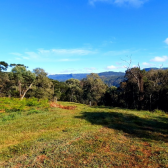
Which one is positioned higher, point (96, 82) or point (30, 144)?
point (96, 82)

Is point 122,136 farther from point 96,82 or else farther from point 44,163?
point 96,82

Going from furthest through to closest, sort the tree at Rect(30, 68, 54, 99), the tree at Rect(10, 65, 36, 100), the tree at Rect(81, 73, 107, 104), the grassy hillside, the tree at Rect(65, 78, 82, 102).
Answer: the tree at Rect(65, 78, 82, 102) → the tree at Rect(81, 73, 107, 104) → the tree at Rect(30, 68, 54, 99) → the tree at Rect(10, 65, 36, 100) → the grassy hillside

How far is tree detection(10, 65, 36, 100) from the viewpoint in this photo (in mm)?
28969

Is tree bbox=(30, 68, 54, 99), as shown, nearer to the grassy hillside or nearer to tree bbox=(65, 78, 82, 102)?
tree bbox=(65, 78, 82, 102)

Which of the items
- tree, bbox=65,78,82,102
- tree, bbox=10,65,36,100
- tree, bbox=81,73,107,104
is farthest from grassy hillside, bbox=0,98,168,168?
tree, bbox=65,78,82,102

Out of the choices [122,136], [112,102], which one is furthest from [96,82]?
[122,136]

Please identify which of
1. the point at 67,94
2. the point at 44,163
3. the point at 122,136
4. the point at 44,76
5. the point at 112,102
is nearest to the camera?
the point at 44,163

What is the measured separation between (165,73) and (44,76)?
31646 mm

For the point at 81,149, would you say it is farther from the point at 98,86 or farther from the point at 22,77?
the point at 98,86

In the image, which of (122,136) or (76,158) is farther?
(122,136)

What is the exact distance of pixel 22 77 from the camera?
2959 centimetres

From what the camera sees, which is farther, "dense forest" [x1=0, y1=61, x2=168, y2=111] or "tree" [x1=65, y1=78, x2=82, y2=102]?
"tree" [x1=65, y1=78, x2=82, y2=102]

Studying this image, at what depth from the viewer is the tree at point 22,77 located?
28969 mm

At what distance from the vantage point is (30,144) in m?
6.22
